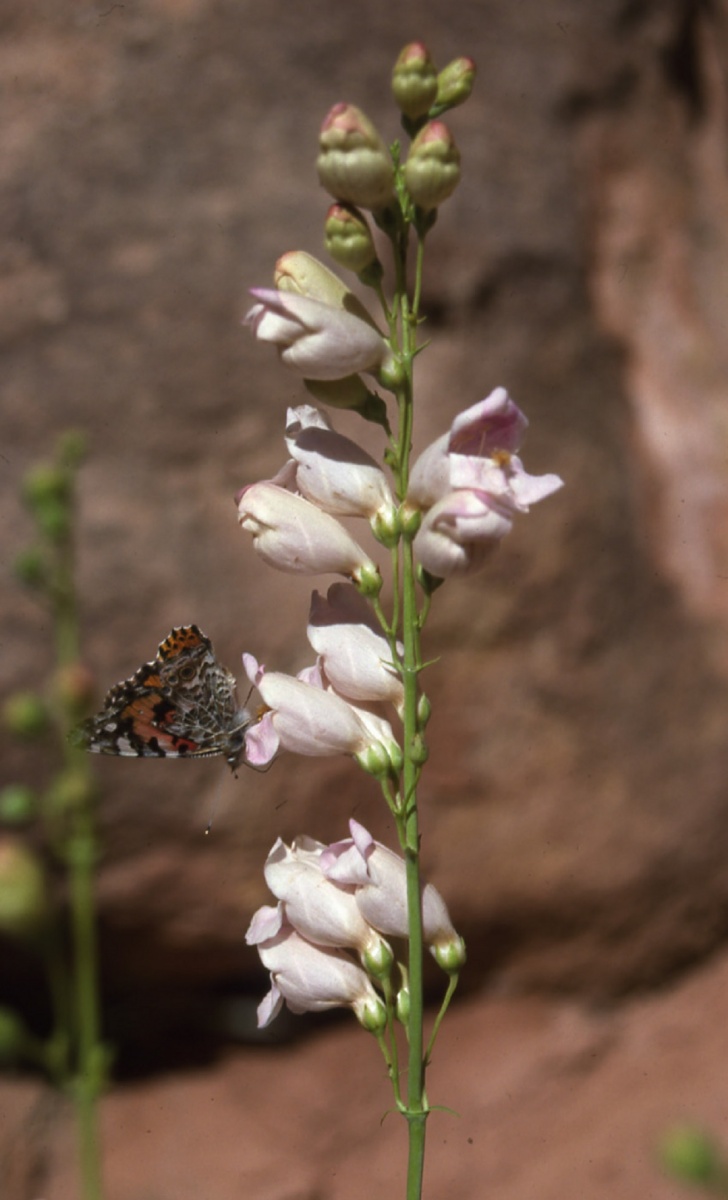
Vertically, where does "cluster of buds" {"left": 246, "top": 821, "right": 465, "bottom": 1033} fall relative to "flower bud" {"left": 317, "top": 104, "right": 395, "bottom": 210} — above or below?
below

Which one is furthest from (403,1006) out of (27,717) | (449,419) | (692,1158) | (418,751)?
(449,419)

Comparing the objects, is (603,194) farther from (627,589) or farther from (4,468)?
(4,468)

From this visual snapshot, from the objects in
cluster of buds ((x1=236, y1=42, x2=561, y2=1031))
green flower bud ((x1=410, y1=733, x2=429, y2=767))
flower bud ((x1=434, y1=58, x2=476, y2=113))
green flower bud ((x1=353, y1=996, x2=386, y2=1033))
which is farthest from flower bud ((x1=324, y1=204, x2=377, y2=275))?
green flower bud ((x1=353, y1=996, x2=386, y2=1033))

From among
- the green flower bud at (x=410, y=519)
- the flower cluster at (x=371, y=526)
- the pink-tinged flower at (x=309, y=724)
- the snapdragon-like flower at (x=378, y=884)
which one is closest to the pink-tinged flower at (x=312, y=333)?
the flower cluster at (x=371, y=526)

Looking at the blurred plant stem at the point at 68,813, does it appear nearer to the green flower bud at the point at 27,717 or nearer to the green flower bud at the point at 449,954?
the green flower bud at the point at 27,717

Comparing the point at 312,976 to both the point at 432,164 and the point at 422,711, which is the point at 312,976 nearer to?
the point at 422,711

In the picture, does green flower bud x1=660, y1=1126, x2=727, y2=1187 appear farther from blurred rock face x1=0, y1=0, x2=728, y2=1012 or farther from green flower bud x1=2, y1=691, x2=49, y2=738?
blurred rock face x1=0, y1=0, x2=728, y2=1012
